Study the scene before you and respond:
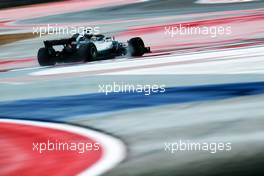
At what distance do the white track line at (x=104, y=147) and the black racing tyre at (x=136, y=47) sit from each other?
530cm

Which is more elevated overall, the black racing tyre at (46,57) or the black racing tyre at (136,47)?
the black racing tyre at (136,47)

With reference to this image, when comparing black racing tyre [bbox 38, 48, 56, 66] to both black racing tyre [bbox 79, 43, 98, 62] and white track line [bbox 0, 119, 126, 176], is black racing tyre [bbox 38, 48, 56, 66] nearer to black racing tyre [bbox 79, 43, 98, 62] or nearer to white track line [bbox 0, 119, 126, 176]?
black racing tyre [bbox 79, 43, 98, 62]

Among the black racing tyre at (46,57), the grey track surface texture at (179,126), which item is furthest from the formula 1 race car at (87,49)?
the grey track surface texture at (179,126)

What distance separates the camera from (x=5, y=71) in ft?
44.0

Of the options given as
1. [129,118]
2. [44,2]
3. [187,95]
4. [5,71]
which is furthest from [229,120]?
[44,2]

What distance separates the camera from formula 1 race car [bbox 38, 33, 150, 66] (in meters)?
12.4

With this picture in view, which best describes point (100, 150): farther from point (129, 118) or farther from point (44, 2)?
point (44, 2)

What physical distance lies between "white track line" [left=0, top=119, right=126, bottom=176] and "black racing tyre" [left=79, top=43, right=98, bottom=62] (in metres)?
5.25

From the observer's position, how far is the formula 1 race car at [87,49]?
12383 mm

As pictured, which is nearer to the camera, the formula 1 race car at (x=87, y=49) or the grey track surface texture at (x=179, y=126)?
the grey track surface texture at (x=179, y=126)

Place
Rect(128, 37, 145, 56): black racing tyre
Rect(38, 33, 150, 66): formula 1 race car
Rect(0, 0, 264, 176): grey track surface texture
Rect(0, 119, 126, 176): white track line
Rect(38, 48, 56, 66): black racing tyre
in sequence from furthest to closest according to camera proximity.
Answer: Rect(38, 48, 56, 66): black racing tyre, Rect(38, 33, 150, 66): formula 1 race car, Rect(128, 37, 145, 56): black racing tyre, Rect(0, 119, 126, 176): white track line, Rect(0, 0, 264, 176): grey track surface texture

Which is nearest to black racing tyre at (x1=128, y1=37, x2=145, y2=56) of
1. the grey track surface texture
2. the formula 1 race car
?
the formula 1 race car

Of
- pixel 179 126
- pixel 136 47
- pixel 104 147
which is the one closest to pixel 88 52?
pixel 136 47

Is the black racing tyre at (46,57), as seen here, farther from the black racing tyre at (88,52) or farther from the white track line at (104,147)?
the white track line at (104,147)
